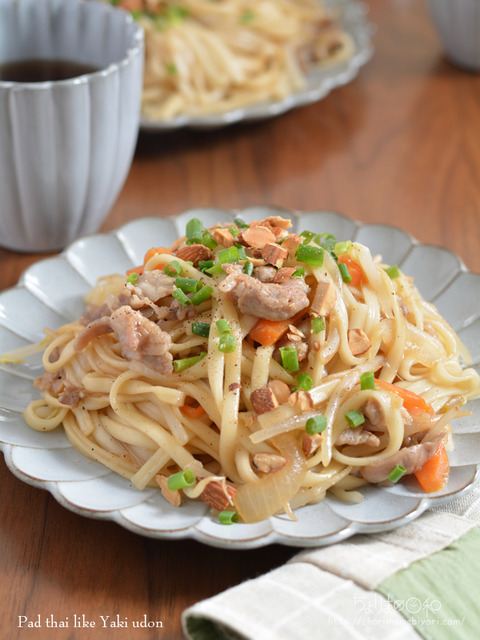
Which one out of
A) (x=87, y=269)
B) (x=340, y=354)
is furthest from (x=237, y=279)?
(x=87, y=269)

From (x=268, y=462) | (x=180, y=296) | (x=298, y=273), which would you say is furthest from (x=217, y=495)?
(x=298, y=273)

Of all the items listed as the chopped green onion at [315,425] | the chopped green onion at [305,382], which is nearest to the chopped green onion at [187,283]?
the chopped green onion at [305,382]

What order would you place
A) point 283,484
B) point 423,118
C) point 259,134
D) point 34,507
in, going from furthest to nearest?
point 423,118, point 259,134, point 34,507, point 283,484

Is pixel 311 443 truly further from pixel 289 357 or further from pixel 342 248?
pixel 342 248

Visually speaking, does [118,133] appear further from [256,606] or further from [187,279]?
[256,606]

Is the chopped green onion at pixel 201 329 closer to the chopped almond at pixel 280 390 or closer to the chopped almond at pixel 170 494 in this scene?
the chopped almond at pixel 280 390

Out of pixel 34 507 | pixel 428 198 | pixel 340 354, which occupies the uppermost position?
pixel 340 354

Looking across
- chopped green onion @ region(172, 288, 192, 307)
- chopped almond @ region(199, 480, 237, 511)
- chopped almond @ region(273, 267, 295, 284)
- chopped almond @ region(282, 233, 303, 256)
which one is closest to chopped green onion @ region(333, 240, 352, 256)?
chopped almond @ region(282, 233, 303, 256)
